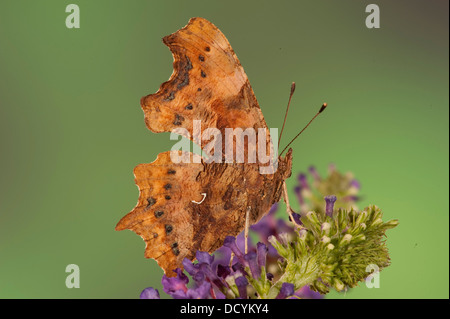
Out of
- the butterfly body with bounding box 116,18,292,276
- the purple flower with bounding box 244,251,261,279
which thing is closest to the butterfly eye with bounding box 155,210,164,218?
the butterfly body with bounding box 116,18,292,276

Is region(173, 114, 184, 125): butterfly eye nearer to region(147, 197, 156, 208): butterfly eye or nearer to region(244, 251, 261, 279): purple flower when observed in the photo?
region(147, 197, 156, 208): butterfly eye

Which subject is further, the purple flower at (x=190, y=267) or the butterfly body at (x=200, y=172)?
the butterfly body at (x=200, y=172)

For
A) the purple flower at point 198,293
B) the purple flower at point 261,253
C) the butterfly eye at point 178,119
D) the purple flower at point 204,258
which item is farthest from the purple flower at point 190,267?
the butterfly eye at point 178,119

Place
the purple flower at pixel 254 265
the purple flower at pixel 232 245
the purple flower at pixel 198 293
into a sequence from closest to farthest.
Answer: the purple flower at pixel 198 293, the purple flower at pixel 254 265, the purple flower at pixel 232 245

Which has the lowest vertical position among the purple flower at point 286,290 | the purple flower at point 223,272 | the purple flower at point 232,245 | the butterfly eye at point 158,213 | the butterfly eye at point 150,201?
the purple flower at point 286,290

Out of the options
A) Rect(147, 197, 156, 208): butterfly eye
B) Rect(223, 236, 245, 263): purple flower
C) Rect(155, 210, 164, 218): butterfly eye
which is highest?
Rect(147, 197, 156, 208): butterfly eye

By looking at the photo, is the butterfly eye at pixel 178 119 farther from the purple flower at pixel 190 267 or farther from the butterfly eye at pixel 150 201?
the purple flower at pixel 190 267

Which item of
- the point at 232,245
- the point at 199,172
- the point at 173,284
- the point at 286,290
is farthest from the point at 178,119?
the point at 286,290

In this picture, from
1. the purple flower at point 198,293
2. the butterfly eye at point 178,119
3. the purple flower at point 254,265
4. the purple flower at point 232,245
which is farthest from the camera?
the butterfly eye at point 178,119

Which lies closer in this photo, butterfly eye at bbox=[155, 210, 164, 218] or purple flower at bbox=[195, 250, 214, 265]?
purple flower at bbox=[195, 250, 214, 265]
